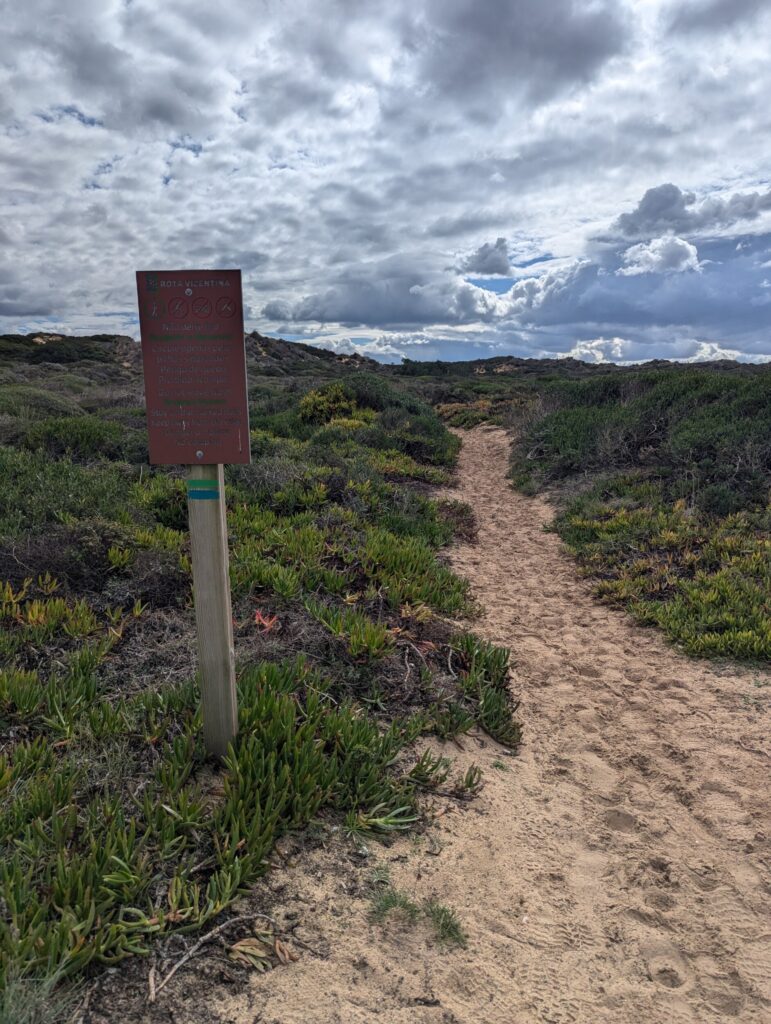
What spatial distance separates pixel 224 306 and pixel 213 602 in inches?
54.5

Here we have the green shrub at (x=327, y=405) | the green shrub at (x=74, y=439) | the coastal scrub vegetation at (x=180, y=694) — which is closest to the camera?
the coastal scrub vegetation at (x=180, y=694)

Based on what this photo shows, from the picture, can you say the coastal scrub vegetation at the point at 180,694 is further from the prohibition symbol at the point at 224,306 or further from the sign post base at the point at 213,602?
the prohibition symbol at the point at 224,306

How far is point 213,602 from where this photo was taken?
9.68 feet

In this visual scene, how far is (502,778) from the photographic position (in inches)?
143

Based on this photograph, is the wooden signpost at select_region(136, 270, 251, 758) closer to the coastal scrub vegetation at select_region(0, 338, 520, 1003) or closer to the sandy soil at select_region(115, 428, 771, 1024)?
the coastal scrub vegetation at select_region(0, 338, 520, 1003)

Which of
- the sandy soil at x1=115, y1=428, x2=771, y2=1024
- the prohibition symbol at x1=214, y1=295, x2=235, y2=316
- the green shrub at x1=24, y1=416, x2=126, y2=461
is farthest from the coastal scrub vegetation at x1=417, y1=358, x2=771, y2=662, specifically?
the green shrub at x1=24, y1=416, x2=126, y2=461

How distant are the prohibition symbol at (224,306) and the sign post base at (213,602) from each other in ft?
2.22

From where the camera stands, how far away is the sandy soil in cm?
224

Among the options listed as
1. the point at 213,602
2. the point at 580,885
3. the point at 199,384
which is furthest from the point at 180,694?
the point at 580,885

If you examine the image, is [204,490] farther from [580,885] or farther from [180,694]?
[580,885]

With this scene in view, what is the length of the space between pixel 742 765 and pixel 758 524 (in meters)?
4.65

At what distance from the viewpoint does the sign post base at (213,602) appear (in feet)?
9.21

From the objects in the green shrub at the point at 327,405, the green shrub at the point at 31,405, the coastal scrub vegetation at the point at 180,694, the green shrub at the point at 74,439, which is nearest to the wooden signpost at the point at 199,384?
the coastal scrub vegetation at the point at 180,694

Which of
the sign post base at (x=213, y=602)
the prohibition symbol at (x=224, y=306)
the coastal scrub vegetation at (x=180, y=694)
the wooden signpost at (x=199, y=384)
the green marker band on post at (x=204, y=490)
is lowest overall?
the coastal scrub vegetation at (x=180, y=694)
